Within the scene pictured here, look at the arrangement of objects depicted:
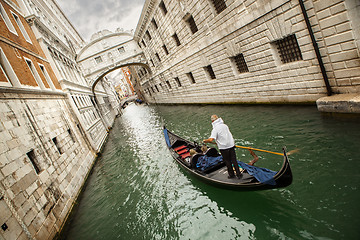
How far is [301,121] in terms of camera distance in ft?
20.7

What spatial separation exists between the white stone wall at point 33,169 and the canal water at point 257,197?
0.91 metres

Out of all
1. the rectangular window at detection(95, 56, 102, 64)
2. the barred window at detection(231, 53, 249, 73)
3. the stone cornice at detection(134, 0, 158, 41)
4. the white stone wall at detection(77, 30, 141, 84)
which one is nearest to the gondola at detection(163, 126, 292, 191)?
the barred window at detection(231, 53, 249, 73)

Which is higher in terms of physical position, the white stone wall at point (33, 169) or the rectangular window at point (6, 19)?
the rectangular window at point (6, 19)

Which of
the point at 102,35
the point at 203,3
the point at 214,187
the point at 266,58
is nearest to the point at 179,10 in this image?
the point at 203,3

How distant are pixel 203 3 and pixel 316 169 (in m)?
9.52

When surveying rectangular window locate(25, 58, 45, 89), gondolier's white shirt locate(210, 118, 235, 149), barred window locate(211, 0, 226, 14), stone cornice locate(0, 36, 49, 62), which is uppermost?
stone cornice locate(0, 36, 49, 62)

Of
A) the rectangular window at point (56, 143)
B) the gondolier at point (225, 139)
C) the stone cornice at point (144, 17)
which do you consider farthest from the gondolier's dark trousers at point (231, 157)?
the stone cornice at point (144, 17)

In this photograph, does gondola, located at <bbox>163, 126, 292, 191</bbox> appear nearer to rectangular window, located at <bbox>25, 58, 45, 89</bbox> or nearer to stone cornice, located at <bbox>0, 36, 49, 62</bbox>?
rectangular window, located at <bbox>25, 58, 45, 89</bbox>

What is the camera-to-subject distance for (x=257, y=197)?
4.09 m

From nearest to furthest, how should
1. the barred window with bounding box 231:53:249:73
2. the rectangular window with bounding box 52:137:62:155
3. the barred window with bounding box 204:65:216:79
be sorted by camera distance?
the rectangular window with bounding box 52:137:62:155, the barred window with bounding box 231:53:249:73, the barred window with bounding box 204:65:216:79

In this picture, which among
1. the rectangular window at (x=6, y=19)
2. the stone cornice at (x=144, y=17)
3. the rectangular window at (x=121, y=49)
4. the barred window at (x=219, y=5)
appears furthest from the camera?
the rectangular window at (x=121, y=49)

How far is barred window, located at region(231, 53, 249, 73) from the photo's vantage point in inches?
370

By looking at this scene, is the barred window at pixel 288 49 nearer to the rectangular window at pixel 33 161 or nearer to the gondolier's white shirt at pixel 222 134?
the gondolier's white shirt at pixel 222 134

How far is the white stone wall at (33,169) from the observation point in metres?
4.41
